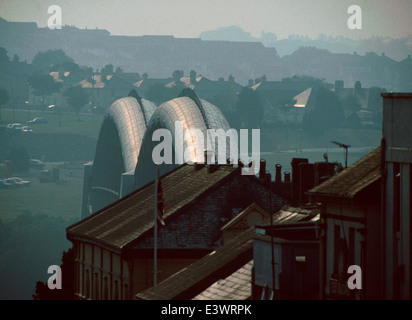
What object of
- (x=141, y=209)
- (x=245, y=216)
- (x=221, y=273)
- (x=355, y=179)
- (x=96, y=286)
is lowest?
(x=96, y=286)

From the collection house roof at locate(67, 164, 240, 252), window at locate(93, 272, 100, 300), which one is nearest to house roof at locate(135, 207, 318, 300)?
house roof at locate(67, 164, 240, 252)

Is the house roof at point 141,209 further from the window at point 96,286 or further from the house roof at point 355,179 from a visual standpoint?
the house roof at point 355,179

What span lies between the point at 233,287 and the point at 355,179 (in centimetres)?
1035

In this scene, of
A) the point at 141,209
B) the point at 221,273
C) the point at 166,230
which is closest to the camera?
the point at 221,273

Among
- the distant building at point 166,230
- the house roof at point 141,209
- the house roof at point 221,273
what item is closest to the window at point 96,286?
the distant building at point 166,230

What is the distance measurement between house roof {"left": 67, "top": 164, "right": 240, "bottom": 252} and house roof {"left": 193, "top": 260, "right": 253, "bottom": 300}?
1688cm

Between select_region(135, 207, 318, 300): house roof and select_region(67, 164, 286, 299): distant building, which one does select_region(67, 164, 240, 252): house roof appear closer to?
select_region(67, 164, 286, 299): distant building

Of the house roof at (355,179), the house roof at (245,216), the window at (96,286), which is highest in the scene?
the house roof at (355,179)

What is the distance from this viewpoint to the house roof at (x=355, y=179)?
34219 millimetres

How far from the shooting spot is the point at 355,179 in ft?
116

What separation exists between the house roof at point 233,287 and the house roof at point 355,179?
6.42 m

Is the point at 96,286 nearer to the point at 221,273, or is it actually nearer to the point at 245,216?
the point at 245,216

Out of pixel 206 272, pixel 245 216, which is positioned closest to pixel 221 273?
pixel 206 272
